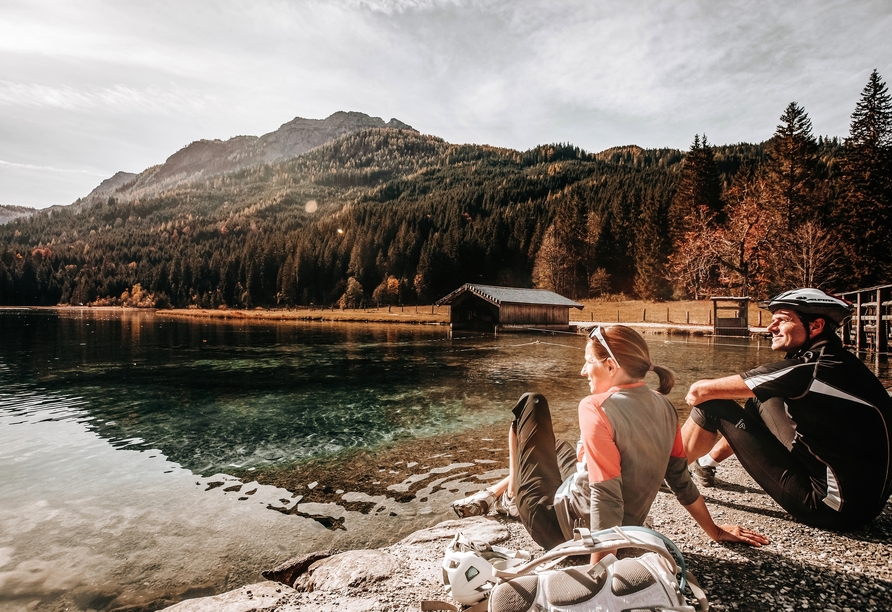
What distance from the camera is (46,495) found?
6988mm

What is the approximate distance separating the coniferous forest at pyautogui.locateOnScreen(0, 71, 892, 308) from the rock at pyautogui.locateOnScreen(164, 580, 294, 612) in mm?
41448

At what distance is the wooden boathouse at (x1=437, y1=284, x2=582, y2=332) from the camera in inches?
1583

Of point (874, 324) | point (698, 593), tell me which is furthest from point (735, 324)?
point (698, 593)

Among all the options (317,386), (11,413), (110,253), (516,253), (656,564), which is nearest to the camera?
(656,564)

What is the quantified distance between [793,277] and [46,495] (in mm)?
47024

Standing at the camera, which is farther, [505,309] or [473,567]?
[505,309]

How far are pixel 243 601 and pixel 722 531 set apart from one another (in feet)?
12.6

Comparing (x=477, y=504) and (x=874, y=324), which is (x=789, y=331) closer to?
(x=477, y=504)

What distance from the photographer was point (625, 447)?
267 centimetres

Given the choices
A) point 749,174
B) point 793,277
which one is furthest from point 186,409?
point 749,174

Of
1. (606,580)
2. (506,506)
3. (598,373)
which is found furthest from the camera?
(506,506)

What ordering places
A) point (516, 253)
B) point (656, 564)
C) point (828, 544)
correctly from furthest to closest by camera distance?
point (516, 253) < point (828, 544) < point (656, 564)

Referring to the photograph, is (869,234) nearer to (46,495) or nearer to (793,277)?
(793,277)

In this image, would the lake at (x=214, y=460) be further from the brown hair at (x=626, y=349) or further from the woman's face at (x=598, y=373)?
the brown hair at (x=626, y=349)
